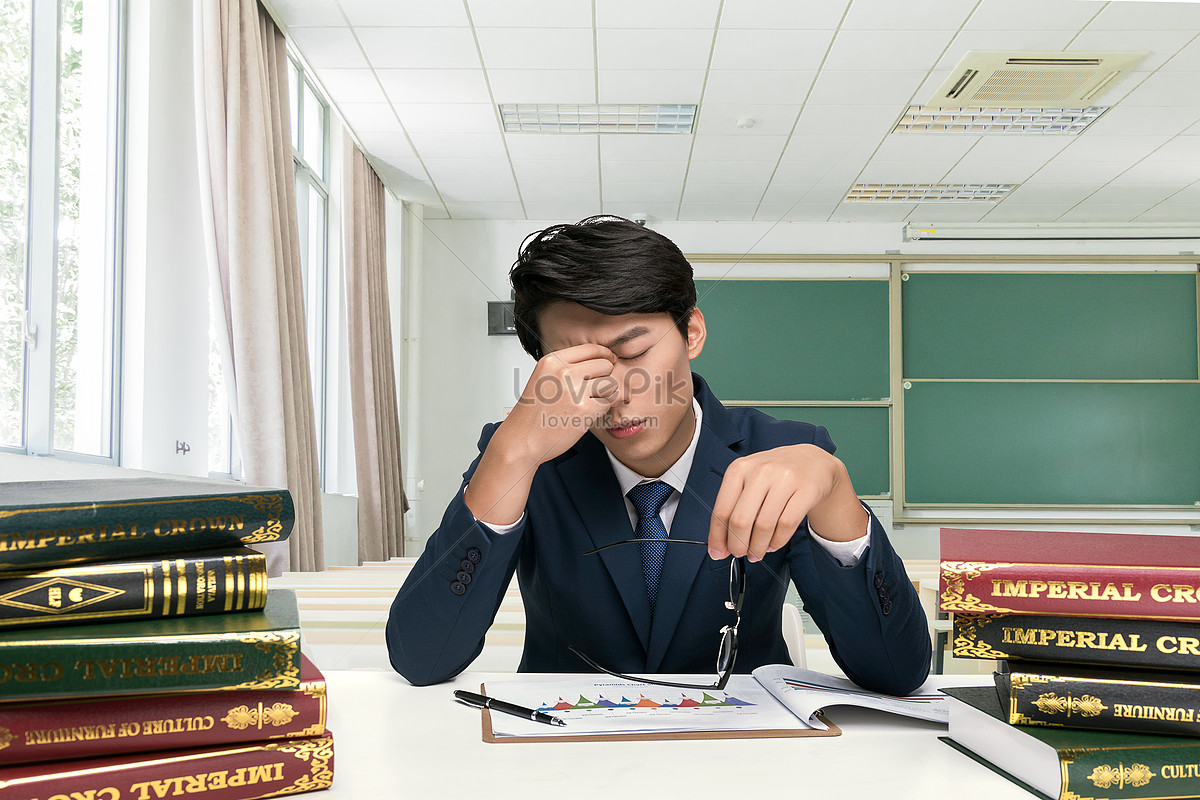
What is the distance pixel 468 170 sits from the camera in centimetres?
577

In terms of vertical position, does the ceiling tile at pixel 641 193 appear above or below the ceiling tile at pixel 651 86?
below

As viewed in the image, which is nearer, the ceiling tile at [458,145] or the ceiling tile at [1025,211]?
the ceiling tile at [458,145]

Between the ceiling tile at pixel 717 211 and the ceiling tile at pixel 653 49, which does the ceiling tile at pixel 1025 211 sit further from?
the ceiling tile at pixel 653 49

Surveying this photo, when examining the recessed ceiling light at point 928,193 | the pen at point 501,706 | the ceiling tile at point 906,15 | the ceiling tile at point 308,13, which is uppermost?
the ceiling tile at point 308,13

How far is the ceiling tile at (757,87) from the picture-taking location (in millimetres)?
4359

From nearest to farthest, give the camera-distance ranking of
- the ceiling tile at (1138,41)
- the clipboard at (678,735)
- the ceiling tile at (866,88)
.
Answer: the clipboard at (678,735) → the ceiling tile at (1138,41) → the ceiling tile at (866,88)

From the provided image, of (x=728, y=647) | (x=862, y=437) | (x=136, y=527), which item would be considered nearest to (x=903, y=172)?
(x=862, y=437)

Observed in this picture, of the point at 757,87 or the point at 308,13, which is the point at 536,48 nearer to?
the point at 308,13

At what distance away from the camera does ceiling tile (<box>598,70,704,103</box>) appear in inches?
173

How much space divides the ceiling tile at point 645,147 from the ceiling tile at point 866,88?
92 cm

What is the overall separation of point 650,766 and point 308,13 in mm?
4123

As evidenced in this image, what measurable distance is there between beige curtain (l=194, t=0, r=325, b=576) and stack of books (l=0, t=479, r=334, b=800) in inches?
118

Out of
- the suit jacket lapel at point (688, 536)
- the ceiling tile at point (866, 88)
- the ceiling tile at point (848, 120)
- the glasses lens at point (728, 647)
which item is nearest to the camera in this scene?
the glasses lens at point (728, 647)

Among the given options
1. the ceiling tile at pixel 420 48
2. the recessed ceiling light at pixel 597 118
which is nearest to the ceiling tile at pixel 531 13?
the ceiling tile at pixel 420 48
